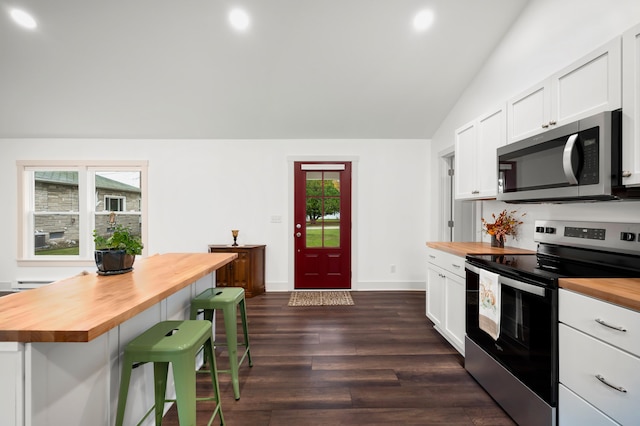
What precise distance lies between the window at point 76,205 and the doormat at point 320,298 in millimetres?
2624

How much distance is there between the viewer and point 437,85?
3.74m

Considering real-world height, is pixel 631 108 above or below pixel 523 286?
above

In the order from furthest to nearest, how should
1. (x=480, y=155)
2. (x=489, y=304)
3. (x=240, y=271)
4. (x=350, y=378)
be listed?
(x=240, y=271)
(x=480, y=155)
(x=350, y=378)
(x=489, y=304)

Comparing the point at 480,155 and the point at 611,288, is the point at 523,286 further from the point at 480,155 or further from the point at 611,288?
the point at 480,155

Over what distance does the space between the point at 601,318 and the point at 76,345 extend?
217cm

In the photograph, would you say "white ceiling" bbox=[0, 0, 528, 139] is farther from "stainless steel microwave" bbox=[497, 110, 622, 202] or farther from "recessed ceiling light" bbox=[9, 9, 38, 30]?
"stainless steel microwave" bbox=[497, 110, 622, 202]

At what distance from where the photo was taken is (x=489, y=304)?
1975 mm

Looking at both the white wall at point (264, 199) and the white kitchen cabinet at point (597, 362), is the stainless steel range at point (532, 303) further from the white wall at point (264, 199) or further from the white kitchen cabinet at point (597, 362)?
the white wall at point (264, 199)

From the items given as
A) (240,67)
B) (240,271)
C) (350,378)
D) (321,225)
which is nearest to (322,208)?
(321,225)

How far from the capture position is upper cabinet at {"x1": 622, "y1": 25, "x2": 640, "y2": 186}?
142 centimetres

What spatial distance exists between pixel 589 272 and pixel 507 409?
0.96 m

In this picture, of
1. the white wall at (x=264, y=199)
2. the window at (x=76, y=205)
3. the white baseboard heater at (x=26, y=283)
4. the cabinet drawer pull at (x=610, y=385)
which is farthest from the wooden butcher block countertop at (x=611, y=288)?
the white baseboard heater at (x=26, y=283)

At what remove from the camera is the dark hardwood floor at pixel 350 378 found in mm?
1868

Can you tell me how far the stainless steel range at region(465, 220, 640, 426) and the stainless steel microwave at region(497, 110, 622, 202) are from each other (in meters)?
0.31
